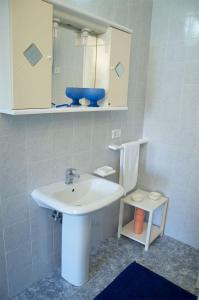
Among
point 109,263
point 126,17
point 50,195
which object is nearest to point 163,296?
point 109,263

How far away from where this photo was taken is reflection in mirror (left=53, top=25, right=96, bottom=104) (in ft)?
5.29

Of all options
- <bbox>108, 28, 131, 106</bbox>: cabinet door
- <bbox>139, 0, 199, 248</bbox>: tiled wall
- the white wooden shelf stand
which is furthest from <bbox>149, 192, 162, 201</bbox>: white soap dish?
<bbox>108, 28, 131, 106</bbox>: cabinet door

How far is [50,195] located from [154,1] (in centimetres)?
202

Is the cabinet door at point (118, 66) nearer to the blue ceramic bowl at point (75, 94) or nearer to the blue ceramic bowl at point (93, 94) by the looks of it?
the blue ceramic bowl at point (93, 94)

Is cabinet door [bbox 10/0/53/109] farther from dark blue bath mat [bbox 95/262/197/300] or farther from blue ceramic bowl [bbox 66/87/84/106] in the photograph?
dark blue bath mat [bbox 95/262/197/300]

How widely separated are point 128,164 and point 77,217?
803 millimetres

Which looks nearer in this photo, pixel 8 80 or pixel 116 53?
pixel 8 80

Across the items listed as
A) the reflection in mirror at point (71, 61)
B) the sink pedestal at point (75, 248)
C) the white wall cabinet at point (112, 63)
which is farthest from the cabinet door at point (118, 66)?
the sink pedestal at point (75, 248)

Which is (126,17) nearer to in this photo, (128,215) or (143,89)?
(143,89)

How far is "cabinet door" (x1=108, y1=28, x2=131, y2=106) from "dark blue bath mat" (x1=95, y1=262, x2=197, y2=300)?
4.62 feet

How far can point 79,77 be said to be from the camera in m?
1.79

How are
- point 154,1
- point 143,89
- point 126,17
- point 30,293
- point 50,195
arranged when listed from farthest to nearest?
point 143,89 → point 154,1 → point 126,17 → point 30,293 → point 50,195

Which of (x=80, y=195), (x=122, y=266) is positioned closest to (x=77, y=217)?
(x=80, y=195)

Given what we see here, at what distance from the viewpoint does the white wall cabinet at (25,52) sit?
1.20 m
